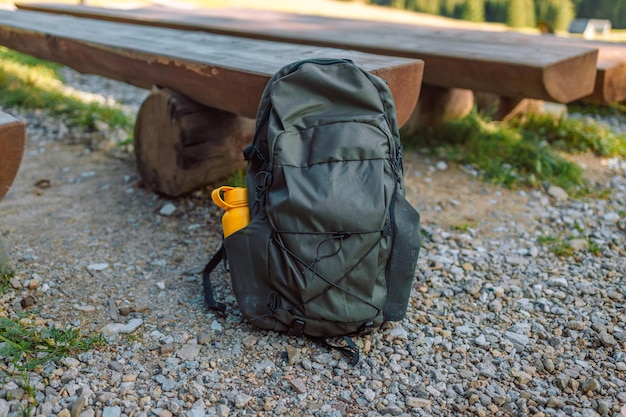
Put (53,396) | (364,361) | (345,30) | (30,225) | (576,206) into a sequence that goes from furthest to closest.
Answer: (345,30) → (576,206) → (30,225) → (364,361) → (53,396)

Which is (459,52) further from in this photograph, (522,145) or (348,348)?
(348,348)

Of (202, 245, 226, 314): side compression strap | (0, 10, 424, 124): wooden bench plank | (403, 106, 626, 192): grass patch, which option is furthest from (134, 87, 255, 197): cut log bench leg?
(403, 106, 626, 192): grass patch

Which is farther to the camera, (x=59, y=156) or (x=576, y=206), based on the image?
(x=59, y=156)

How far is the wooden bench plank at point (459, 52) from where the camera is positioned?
3152 millimetres

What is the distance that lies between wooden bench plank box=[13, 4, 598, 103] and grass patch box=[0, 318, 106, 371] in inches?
90.1

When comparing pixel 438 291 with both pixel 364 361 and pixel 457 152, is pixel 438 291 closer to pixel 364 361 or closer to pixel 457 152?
pixel 364 361

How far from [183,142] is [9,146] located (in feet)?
3.73

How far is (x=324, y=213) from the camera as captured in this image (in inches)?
80.8

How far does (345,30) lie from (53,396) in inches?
130

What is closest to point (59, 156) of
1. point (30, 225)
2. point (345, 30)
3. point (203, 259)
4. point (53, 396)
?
point (30, 225)

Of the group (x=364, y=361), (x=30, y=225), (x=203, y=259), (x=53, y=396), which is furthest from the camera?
(x=30, y=225)

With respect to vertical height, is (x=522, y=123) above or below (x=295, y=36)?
below

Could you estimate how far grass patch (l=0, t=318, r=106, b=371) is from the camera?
6.52 ft

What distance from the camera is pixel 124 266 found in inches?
106
